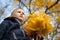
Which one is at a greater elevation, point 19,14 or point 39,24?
point 19,14

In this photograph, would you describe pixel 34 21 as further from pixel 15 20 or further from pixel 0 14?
pixel 0 14

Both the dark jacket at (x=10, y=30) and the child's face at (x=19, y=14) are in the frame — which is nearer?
the dark jacket at (x=10, y=30)

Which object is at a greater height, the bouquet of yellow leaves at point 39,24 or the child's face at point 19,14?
the child's face at point 19,14

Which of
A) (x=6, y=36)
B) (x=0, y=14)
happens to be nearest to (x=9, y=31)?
(x=6, y=36)

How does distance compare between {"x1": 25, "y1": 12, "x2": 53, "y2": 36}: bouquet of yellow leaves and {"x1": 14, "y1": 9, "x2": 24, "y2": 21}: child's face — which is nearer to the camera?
{"x1": 25, "y1": 12, "x2": 53, "y2": 36}: bouquet of yellow leaves

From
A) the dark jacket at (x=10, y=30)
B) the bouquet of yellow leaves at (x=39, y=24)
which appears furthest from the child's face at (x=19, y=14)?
the bouquet of yellow leaves at (x=39, y=24)

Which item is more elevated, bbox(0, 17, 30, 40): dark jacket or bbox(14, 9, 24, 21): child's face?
bbox(14, 9, 24, 21): child's face

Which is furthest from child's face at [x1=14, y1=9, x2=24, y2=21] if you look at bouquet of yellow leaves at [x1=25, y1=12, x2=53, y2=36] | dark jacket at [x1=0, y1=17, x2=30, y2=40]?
bouquet of yellow leaves at [x1=25, y1=12, x2=53, y2=36]

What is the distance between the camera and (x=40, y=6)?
737 cm

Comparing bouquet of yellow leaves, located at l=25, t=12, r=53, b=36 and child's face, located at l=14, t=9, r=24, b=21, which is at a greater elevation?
child's face, located at l=14, t=9, r=24, b=21

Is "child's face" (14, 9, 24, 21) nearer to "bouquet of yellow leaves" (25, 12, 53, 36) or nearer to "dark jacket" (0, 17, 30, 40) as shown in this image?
"dark jacket" (0, 17, 30, 40)

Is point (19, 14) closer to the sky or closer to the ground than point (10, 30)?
closer to the sky

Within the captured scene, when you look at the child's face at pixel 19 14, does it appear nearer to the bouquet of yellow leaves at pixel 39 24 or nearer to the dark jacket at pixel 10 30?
the dark jacket at pixel 10 30

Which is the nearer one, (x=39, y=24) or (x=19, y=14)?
(x=39, y=24)
